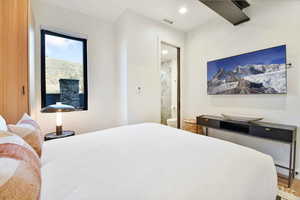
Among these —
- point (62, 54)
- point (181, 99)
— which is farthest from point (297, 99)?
point (62, 54)

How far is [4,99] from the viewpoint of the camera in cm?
139

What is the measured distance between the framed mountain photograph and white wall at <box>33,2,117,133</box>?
2277 mm

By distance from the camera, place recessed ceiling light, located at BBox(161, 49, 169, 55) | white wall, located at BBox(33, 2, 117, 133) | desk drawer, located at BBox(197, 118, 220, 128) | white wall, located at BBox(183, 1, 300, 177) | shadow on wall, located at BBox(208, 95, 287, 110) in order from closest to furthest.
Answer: white wall, located at BBox(183, 1, 300, 177) → shadow on wall, located at BBox(208, 95, 287, 110) → white wall, located at BBox(33, 2, 117, 133) → desk drawer, located at BBox(197, 118, 220, 128) → recessed ceiling light, located at BBox(161, 49, 169, 55)

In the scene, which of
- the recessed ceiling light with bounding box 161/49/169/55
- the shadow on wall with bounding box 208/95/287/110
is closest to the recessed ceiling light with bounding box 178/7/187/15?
the recessed ceiling light with bounding box 161/49/169/55

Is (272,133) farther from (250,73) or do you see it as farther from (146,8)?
(146,8)

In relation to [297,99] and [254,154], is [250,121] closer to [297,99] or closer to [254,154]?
[297,99]

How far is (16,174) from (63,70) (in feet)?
8.33

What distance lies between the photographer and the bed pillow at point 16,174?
401mm

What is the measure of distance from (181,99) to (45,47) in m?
3.15

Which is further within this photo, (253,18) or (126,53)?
(126,53)

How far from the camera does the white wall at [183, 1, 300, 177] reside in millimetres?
1962

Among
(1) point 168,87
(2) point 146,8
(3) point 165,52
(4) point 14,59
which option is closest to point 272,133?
A: (2) point 146,8

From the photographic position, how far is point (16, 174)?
45cm

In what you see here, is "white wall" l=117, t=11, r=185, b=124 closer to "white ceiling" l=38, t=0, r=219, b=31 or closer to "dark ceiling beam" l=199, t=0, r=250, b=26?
"white ceiling" l=38, t=0, r=219, b=31
